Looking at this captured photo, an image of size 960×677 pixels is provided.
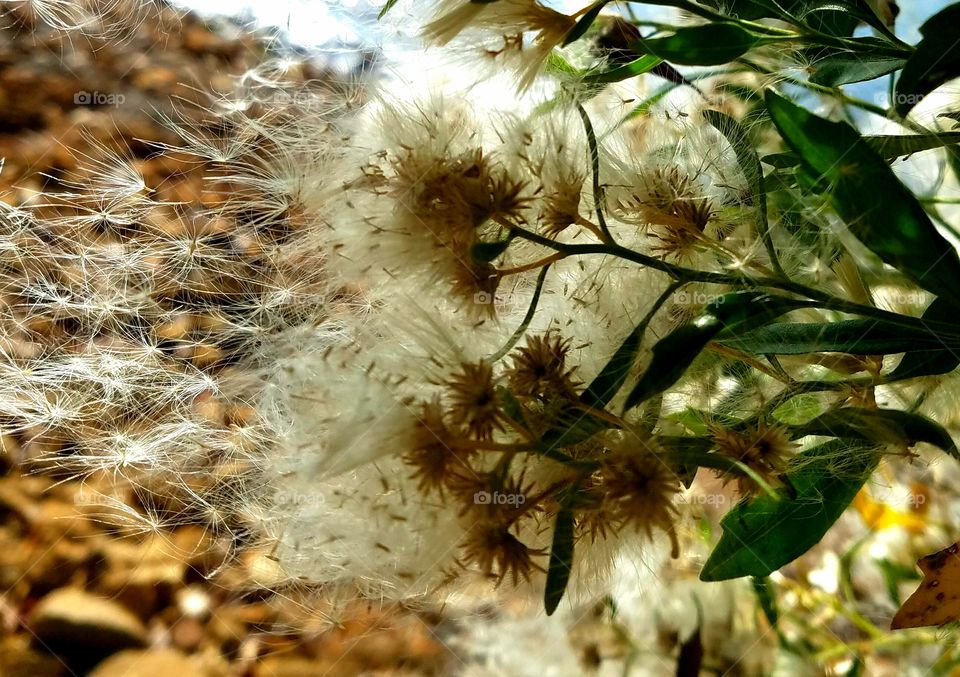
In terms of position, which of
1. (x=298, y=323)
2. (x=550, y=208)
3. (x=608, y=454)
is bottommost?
(x=298, y=323)

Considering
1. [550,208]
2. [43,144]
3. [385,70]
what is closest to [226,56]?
[43,144]

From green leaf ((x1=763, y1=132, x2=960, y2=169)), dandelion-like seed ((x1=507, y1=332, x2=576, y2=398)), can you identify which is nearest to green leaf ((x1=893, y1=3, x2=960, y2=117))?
green leaf ((x1=763, y1=132, x2=960, y2=169))

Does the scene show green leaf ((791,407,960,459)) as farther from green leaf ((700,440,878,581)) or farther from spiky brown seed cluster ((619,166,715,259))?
spiky brown seed cluster ((619,166,715,259))

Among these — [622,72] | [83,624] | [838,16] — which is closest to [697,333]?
[622,72]

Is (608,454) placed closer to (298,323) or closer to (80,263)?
(298,323)

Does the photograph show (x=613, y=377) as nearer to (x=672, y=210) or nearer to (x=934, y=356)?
(x=672, y=210)
